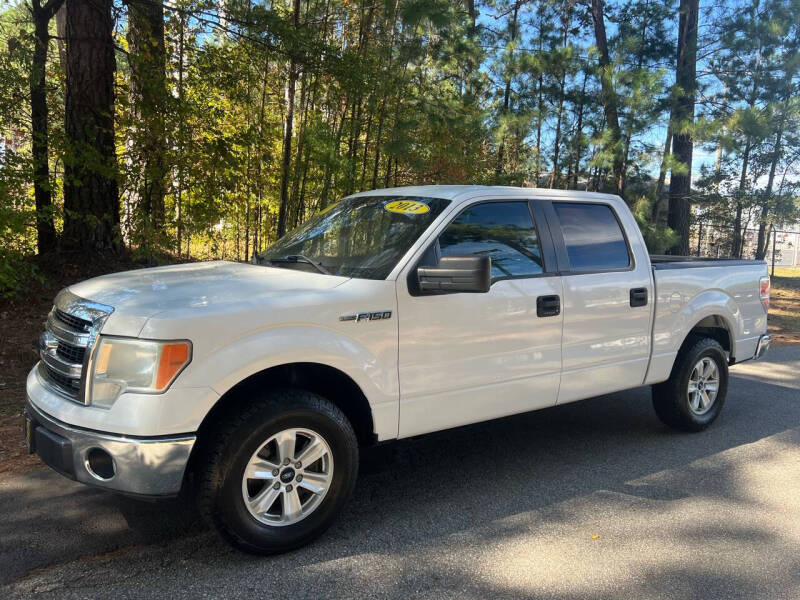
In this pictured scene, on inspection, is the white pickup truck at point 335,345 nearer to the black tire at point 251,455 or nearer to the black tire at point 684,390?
the black tire at point 251,455

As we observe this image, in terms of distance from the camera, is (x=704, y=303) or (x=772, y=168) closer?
(x=704, y=303)

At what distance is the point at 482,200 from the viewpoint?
13.8 ft

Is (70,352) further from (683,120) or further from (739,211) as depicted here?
(739,211)

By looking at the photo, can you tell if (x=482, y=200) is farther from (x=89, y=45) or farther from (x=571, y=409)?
(x=89, y=45)

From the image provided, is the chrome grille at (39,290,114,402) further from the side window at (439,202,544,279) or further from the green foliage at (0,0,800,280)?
the green foliage at (0,0,800,280)

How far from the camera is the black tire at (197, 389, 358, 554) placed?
3098 mm

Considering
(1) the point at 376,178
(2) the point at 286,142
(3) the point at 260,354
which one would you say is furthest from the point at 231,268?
(1) the point at 376,178

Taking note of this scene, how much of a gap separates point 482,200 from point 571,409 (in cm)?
292

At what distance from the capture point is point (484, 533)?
360 cm

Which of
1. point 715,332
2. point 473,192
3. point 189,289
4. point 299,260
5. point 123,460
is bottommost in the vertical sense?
point 123,460

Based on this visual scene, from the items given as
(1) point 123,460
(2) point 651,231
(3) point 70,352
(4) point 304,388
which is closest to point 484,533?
(4) point 304,388

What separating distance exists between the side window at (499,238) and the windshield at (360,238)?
0.19m

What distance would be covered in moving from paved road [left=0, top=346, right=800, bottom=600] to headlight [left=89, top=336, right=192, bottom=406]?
90 cm

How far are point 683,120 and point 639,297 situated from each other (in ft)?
31.4
